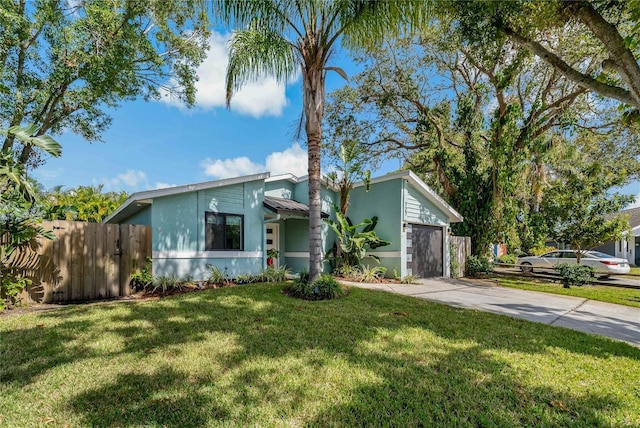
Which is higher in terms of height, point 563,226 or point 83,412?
point 563,226

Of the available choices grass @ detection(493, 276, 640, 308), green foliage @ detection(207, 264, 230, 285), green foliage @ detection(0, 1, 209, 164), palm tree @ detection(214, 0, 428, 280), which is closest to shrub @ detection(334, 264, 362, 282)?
palm tree @ detection(214, 0, 428, 280)

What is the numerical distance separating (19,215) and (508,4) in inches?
425

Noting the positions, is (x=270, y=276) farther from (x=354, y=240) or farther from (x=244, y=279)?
(x=354, y=240)

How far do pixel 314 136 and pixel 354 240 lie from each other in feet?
16.9

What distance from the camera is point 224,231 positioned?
1054 centimetres

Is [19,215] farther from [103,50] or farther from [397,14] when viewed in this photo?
[397,14]

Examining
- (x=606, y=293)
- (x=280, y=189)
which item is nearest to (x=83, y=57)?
(x=280, y=189)

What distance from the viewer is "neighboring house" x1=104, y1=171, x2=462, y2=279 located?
371 inches

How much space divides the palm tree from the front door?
576cm

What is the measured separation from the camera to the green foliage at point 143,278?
8.87 m

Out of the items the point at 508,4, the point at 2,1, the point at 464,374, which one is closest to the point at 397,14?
the point at 508,4

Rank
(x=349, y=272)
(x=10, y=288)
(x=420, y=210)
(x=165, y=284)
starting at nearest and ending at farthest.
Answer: (x=10, y=288) < (x=165, y=284) < (x=349, y=272) < (x=420, y=210)

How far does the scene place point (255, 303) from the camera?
22.6 ft

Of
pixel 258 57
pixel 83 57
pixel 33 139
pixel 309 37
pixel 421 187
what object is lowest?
pixel 33 139
